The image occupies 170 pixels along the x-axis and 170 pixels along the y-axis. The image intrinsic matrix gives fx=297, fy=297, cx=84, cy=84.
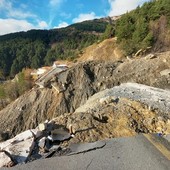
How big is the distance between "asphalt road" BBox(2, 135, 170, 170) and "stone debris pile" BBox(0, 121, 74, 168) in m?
0.42

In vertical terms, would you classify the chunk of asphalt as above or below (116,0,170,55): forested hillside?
below

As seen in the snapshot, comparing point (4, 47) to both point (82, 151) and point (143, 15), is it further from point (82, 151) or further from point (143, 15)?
point (82, 151)

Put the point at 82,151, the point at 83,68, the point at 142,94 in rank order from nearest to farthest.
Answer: the point at 82,151, the point at 142,94, the point at 83,68

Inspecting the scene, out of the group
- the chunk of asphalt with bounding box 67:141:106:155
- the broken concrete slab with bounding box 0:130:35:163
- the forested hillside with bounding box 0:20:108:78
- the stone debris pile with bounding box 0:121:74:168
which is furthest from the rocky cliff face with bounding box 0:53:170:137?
the forested hillside with bounding box 0:20:108:78

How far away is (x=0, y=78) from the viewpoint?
9944cm

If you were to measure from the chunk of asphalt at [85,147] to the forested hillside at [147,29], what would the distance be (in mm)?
32156

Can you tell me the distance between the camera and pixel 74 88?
21.2 m

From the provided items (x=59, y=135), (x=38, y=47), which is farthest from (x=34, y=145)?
(x=38, y=47)

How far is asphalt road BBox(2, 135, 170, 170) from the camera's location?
18.9 feet

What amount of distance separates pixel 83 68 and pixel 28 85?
68.3ft

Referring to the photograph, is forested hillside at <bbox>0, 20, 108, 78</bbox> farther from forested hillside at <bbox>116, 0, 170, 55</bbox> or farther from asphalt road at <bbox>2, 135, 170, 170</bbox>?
asphalt road at <bbox>2, 135, 170, 170</bbox>

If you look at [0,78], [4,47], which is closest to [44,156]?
[0,78]

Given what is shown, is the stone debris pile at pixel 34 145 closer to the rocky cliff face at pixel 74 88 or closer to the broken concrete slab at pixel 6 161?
the broken concrete slab at pixel 6 161

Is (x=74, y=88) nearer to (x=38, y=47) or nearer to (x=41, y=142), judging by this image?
(x=41, y=142)
